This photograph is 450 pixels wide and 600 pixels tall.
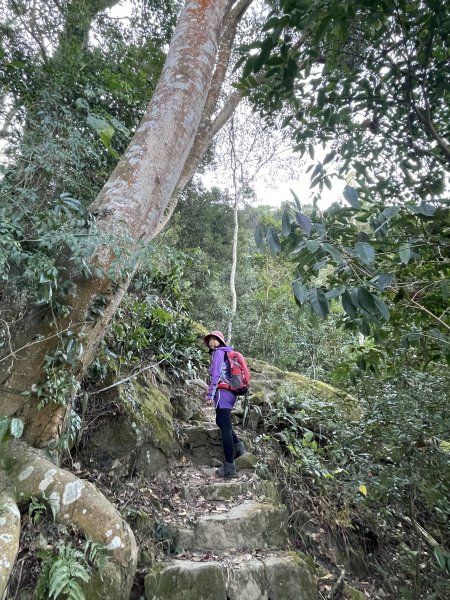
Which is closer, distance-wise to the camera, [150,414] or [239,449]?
[150,414]

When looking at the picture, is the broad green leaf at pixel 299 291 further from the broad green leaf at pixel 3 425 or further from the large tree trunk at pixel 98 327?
the broad green leaf at pixel 3 425

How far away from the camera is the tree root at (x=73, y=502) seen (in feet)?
7.37

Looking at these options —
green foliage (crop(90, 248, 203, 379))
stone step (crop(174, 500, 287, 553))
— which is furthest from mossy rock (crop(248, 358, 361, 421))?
stone step (crop(174, 500, 287, 553))

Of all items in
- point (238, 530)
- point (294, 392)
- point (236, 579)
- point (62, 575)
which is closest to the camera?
point (62, 575)

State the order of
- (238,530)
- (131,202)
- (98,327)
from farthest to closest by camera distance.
Answer: 1. (238,530)
2. (131,202)
3. (98,327)

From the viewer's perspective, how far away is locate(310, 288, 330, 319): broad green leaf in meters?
1.52

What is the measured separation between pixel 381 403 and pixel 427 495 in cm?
82

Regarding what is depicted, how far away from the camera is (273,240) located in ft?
5.02

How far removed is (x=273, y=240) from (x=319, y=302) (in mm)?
322

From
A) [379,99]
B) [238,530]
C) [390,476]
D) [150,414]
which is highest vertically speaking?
[379,99]

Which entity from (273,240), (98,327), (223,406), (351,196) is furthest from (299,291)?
(223,406)

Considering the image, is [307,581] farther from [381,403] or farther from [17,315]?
[17,315]

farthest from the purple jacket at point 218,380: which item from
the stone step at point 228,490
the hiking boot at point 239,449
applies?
the stone step at point 228,490

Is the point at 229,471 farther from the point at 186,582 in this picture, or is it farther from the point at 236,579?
the point at 186,582
